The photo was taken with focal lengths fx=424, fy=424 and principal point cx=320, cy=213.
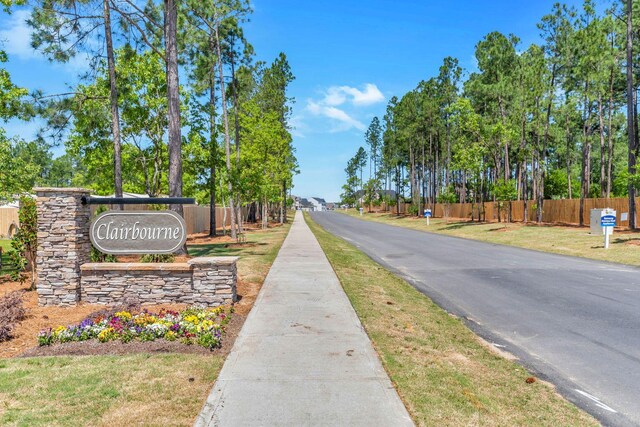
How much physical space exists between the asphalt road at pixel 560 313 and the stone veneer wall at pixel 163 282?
4.99 m

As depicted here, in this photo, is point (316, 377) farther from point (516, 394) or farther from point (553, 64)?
point (553, 64)

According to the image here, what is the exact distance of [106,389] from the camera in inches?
189

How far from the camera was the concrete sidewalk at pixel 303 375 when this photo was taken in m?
4.10

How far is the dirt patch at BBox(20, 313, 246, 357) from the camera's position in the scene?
612 centimetres

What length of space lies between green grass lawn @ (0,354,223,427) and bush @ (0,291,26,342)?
1.37 metres

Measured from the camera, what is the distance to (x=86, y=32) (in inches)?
629

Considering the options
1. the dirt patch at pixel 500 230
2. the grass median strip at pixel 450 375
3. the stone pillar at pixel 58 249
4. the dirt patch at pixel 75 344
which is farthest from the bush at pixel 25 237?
the dirt patch at pixel 500 230

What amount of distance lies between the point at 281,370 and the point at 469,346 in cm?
322

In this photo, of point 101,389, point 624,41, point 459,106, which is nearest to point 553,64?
point 624,41

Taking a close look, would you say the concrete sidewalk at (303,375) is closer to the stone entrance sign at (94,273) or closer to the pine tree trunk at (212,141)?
the stone entrance sign at (94,273)

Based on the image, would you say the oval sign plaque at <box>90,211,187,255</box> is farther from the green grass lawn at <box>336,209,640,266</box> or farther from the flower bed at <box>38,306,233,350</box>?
the green grass lawn at <box>336,209,640,266</box>

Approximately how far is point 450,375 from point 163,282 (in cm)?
614

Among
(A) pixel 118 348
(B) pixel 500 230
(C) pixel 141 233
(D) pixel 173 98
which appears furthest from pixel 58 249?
(B) pixel 500 230

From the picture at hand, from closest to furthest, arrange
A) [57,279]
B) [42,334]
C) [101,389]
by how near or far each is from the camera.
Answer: [101,389] → [42,334] → [57,279]
